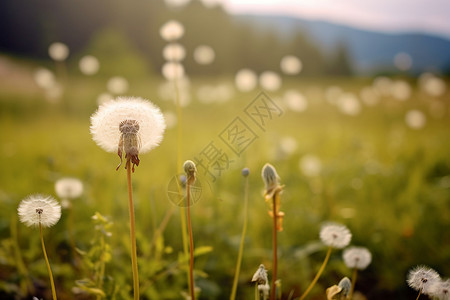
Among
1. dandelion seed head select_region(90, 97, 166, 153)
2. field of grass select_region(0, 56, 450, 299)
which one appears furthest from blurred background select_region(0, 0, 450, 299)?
dandelion seed head select_region(90, 97, 166, 153)

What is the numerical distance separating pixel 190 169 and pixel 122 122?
0.22 m

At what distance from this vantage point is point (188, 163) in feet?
3.35

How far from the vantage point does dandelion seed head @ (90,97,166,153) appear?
1027 millimetres

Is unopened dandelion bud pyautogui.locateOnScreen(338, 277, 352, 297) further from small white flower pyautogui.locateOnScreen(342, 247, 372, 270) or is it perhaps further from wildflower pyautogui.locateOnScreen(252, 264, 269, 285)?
small white flower pyautogui.locateOnScreen(342, 247, 372, 270)

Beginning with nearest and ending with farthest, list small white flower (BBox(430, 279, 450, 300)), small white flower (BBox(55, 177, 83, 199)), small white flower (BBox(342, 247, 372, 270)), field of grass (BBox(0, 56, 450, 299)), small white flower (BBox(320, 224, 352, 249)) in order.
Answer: small white flower (BBox(430, 279, 450, 300)), small white flower (BBox(320, 224, 352, 249)), small white flower (BBox(342, 247, 372, 270)), field of grass (BBox(0, 56, 450, 299)), small white flower (BBox(55, 177, 83, 199))

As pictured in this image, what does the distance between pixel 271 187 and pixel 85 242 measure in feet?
4.50

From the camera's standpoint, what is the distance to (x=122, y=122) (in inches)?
39.6

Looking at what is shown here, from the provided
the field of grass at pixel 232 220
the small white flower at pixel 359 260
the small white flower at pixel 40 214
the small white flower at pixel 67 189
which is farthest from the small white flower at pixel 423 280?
the small white flower at pixel 67 189

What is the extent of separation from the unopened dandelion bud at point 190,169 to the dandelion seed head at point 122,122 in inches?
4.7

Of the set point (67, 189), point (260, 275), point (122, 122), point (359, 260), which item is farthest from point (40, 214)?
point (359, 260)

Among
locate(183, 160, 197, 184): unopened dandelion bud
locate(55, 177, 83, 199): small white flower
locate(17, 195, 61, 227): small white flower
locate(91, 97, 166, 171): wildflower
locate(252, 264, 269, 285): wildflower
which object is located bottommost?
locate(252, 264, 269, 285): wildflower

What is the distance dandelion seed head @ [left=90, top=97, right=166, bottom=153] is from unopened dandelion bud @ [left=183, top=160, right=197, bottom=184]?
4.7 inches

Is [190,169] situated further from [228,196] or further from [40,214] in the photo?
[228,196]

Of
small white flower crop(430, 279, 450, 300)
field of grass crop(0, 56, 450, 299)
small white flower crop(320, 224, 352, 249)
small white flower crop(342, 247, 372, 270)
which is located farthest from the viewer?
field of grass crop(0, 56, 450, 299)
